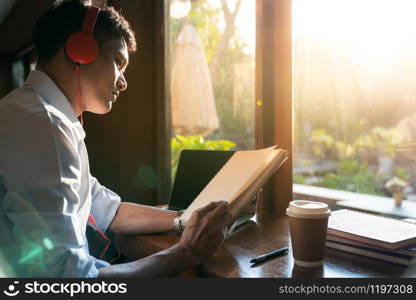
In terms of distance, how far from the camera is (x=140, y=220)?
1.16 meters

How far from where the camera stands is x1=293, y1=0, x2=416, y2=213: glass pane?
47.7 inches

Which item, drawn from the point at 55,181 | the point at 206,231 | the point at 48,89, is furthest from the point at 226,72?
the point at 55,181

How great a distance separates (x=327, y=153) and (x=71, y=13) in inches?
75.3

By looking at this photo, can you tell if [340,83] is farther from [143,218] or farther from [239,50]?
[143,218]

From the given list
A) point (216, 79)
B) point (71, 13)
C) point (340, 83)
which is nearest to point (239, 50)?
point (216, 79)

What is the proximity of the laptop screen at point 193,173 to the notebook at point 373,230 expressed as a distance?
441mm

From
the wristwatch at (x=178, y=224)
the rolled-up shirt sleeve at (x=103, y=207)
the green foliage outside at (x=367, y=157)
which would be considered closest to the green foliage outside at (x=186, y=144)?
the green foliage outside at (x=367, y=157)

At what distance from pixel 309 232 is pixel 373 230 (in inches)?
6.8

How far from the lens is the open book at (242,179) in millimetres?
842

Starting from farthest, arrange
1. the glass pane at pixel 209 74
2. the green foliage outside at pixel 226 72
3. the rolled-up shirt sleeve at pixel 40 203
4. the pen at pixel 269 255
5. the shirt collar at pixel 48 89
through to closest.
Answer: the glass pane at pixel 209 74 → the green foliage outside at pixel 226 72 → the shirt collar at pixel 48 89 → the pen at pixel 269 255 → the rolled-up shirt sleeve at pixel 40 203

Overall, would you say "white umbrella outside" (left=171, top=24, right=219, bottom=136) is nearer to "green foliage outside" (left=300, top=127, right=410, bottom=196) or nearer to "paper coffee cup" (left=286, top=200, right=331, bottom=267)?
"green foliage outside" (left=300, top=127, right=410, bottom=196)

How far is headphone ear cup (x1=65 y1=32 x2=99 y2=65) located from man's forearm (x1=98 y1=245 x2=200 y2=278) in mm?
512

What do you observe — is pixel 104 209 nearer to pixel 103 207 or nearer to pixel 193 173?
pixel 103 207

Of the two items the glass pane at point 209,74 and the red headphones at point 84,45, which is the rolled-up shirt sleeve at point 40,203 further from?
the glass pane at point 209,74
